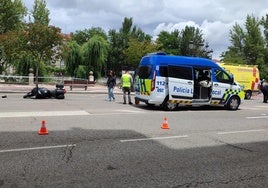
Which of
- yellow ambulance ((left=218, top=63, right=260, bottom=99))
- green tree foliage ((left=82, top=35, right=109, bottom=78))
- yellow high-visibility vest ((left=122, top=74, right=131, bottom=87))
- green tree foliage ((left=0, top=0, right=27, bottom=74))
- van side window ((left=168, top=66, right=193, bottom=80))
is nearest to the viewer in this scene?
van side window ((left=168, top=66, right=193, bottom=80))

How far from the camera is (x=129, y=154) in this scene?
7.08 meters

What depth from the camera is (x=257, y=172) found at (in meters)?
6.20

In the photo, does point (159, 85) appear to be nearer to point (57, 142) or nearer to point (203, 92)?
point (203, 92)

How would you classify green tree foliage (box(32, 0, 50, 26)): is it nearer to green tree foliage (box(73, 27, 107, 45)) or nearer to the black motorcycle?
A: green tree foliage (box(73, 27, 107, 45))

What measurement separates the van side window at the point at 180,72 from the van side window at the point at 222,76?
1.64 meters

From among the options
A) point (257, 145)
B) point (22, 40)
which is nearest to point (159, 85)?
point (257, 145)

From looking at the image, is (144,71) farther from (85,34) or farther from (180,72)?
(85,34)

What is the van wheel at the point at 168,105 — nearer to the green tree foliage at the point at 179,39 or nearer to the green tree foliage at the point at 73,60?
the green tree foliage at the point at 73,60

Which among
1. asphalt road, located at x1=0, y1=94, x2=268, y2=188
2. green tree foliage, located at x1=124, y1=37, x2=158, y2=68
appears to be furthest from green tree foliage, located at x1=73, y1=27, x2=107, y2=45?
asphalt road, located at x1=0, y1=94, x2=268, y2=188

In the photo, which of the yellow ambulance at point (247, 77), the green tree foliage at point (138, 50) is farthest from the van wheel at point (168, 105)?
the green tree foliage at point (138, 50)

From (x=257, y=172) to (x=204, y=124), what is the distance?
5.55 m

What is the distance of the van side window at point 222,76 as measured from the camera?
A: 17031 millimetres

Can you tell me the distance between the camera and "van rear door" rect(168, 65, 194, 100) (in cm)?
1555

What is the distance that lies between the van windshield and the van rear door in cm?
89
